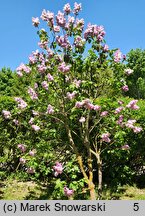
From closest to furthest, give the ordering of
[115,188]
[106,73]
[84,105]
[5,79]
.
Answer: [84,105] < [106,73] < [115,188] < [5,79]

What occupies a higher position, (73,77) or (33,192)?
(73,77)

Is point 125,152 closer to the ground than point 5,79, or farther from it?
closer to the ground

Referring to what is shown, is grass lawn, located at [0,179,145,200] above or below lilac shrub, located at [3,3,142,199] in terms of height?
below

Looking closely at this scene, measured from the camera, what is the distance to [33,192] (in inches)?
301

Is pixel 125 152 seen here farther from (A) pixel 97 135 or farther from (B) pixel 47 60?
(B) pixel 47 60

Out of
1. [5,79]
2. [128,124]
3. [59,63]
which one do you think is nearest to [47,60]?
[59,63]

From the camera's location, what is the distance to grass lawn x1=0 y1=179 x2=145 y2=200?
7.27 m

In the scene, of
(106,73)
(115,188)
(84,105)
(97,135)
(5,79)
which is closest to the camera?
(84,105)

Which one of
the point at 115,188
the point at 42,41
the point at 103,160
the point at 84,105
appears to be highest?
the point at 42,41

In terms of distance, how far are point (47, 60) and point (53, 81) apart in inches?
15.5

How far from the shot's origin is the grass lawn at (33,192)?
7266mm

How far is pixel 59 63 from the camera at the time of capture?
6.45m

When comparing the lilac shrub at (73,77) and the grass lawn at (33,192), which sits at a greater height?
the lilac shrub at (73,77)

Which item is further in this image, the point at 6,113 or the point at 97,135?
the point at 97,135
